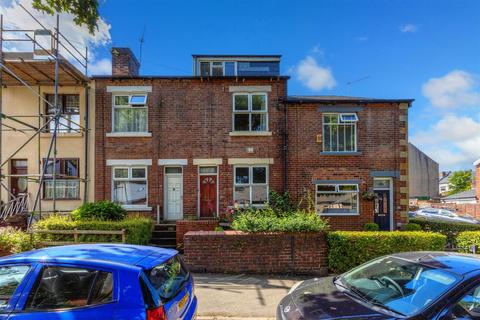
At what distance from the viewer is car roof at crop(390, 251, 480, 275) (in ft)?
12.0

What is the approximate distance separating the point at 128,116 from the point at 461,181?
235ft

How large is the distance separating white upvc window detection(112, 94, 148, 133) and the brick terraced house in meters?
0.04

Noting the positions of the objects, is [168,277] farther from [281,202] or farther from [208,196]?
[208,196]

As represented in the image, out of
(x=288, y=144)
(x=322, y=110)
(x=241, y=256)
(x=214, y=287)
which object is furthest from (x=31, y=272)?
(x=322, y=110)

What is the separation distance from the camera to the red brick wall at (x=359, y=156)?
13.5m

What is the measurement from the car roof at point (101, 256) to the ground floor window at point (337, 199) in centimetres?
1034

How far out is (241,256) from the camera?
27.4 feet

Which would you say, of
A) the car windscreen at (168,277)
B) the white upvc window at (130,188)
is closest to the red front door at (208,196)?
the white upvc window at (130,188)

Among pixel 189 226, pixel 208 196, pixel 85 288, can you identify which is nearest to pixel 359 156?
pixel 208 196

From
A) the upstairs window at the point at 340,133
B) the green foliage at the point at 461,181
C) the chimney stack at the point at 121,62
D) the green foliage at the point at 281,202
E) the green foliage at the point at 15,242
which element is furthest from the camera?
the green foliage at the point at 461,181

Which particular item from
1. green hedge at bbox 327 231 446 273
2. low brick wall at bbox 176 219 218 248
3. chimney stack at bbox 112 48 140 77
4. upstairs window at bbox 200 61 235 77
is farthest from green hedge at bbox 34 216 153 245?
upstairs window at bbox 200 61 235 77

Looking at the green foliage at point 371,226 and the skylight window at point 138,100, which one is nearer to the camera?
the green foliage at point 371,226

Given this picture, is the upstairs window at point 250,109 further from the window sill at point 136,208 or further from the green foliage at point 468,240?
the green foliage at point 468,240

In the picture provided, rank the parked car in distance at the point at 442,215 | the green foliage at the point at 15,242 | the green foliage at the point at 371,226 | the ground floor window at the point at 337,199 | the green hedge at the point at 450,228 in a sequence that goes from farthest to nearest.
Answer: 1. the parked car in distance at the point at 442,215
2. the ground floor window at the point at 337,199
3. the green foliage at the point at 371,226
4. the green hedge at the point at 450,228
5. the green foliage at the point at 15,242
